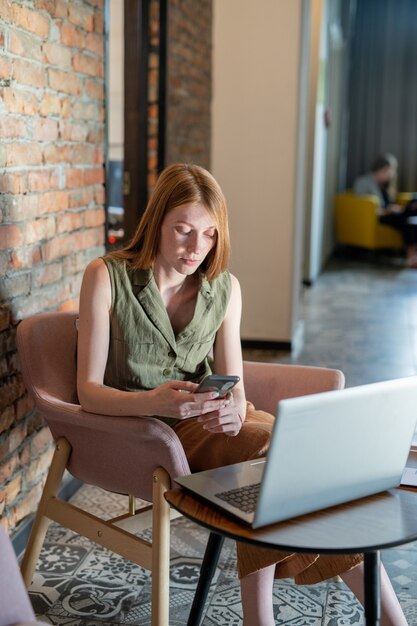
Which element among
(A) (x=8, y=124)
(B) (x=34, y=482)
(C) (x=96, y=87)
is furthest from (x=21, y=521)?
(C) (x=96, y=87)

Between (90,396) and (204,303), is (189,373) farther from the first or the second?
(90,396)

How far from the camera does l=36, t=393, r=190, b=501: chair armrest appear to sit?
1920 mm

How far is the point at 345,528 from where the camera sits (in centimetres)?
144

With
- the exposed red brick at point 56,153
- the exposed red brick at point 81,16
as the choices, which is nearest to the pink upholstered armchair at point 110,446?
the exposed red brick at point 56,153

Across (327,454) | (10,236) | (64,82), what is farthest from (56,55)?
(327,454)

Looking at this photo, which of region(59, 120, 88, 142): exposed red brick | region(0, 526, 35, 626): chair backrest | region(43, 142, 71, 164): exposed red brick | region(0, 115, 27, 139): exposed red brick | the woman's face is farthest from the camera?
region(59, 120, 88, 142): exposed red brick

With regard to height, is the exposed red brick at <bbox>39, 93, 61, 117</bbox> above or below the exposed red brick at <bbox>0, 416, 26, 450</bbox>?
above

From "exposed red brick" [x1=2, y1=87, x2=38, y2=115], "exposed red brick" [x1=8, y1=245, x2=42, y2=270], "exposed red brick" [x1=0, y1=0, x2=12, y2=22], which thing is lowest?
"exposed red brick" [x1=8, y1=245, x2=42, y2=270]

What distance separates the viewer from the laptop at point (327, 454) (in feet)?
4.49

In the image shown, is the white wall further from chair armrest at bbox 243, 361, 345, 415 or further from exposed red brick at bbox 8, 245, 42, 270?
chair armrest at bbox 243, 361, 345, 415

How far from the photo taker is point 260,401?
2.38 metres

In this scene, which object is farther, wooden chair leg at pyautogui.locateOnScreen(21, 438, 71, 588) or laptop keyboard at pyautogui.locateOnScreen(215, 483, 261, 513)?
wooden chair leg at pyautogui.locateOnScreen(21, 438, 71, 588)

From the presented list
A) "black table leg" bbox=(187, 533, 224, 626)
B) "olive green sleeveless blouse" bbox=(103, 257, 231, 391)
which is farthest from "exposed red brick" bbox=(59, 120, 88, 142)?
"black table leg" bbox=(187, 533, 224, 626)

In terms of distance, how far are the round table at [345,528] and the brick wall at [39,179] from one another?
107cm
